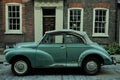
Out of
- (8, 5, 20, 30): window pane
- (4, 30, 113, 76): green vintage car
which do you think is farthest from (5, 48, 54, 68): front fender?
(8, 5, 20, 30): window pane

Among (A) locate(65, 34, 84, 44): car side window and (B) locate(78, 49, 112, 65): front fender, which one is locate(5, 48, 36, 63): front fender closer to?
(A) locate(65, 34, 84, 44): car side window

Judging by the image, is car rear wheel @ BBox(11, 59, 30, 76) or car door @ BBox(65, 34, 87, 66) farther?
car door @ BBox(65, 34, 87, 66)

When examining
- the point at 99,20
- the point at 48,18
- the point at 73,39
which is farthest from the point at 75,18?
the point at 73,39

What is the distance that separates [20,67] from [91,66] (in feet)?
9.47

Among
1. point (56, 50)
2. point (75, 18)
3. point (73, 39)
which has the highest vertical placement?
point (75, 18)

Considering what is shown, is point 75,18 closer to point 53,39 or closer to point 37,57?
point 53,39

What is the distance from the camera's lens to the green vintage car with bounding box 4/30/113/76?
11.2 metres

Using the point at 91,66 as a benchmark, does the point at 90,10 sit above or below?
above

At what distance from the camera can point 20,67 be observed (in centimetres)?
1120

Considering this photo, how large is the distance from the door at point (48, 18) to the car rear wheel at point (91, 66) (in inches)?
382

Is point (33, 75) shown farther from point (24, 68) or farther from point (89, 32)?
point (89, 32)

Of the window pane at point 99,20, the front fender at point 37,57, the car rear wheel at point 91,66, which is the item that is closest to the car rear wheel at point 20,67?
the front fender at point 37,57

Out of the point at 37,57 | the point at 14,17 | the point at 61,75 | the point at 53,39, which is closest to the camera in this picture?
the point at 61,75

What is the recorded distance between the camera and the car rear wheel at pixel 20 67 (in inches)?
440
